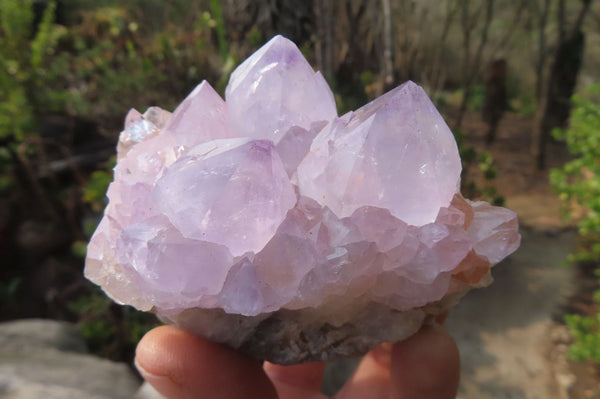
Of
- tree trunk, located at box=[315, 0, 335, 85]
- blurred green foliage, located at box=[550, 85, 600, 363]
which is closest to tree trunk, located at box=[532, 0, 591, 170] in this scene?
blurred green foliage, located at box=[550, 85, 600, 363]

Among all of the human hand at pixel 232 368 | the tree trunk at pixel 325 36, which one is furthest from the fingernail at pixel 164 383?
the tree trunk at pixel 325 36

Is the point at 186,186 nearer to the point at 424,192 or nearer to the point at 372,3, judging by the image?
the point at 424,192

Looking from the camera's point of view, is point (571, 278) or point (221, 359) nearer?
point (221, 359)

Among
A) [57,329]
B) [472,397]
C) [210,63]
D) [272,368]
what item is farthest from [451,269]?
[210,63]

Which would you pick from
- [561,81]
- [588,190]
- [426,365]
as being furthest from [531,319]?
[561,81]

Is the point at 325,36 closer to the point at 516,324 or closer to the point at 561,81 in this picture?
the point at 516,324

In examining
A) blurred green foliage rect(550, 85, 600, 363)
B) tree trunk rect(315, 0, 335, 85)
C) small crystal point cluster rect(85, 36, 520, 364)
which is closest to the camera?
small crystal point cluster rect(85, 36, 520, 364)

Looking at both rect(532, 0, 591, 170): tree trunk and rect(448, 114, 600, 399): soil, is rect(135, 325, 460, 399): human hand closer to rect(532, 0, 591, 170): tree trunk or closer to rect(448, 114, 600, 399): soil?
rect(448, 114, 600, 399): soil
